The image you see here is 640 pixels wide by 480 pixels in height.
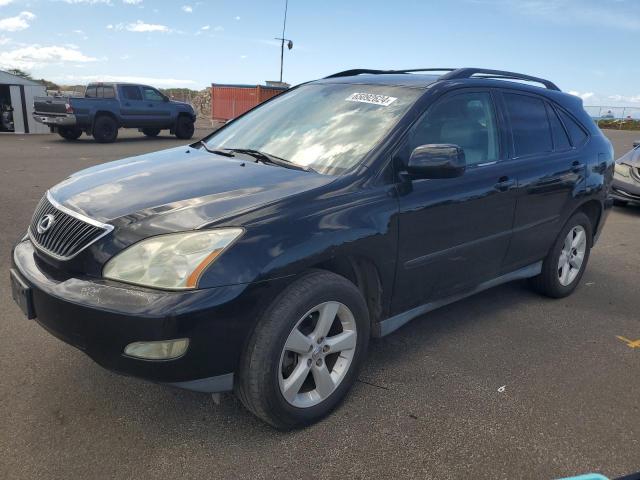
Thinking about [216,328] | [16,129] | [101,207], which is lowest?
[16,129]

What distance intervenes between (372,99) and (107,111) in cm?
1499

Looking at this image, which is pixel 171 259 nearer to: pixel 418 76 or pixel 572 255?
pixel 418 76

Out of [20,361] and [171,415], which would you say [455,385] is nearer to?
[171,415]

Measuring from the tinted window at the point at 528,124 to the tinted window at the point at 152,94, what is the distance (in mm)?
15559

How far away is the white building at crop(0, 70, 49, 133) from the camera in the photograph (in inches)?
699

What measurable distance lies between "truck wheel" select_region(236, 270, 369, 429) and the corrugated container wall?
21.8m

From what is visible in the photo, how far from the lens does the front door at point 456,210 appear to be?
3002mm

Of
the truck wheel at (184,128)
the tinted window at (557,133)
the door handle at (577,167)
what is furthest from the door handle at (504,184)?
the truck wheel at (184,128)

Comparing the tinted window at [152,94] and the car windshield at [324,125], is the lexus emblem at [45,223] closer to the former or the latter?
the car windshield at [324,125]

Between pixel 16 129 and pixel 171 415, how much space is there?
18.9 metres

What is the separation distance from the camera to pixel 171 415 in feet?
8.76

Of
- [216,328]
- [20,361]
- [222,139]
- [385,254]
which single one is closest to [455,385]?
[385,254]

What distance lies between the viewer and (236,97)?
26.0 metres

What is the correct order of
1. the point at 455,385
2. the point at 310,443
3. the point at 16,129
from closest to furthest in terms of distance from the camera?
the point at 310,443
the point at 455,385
the point at 16,129
